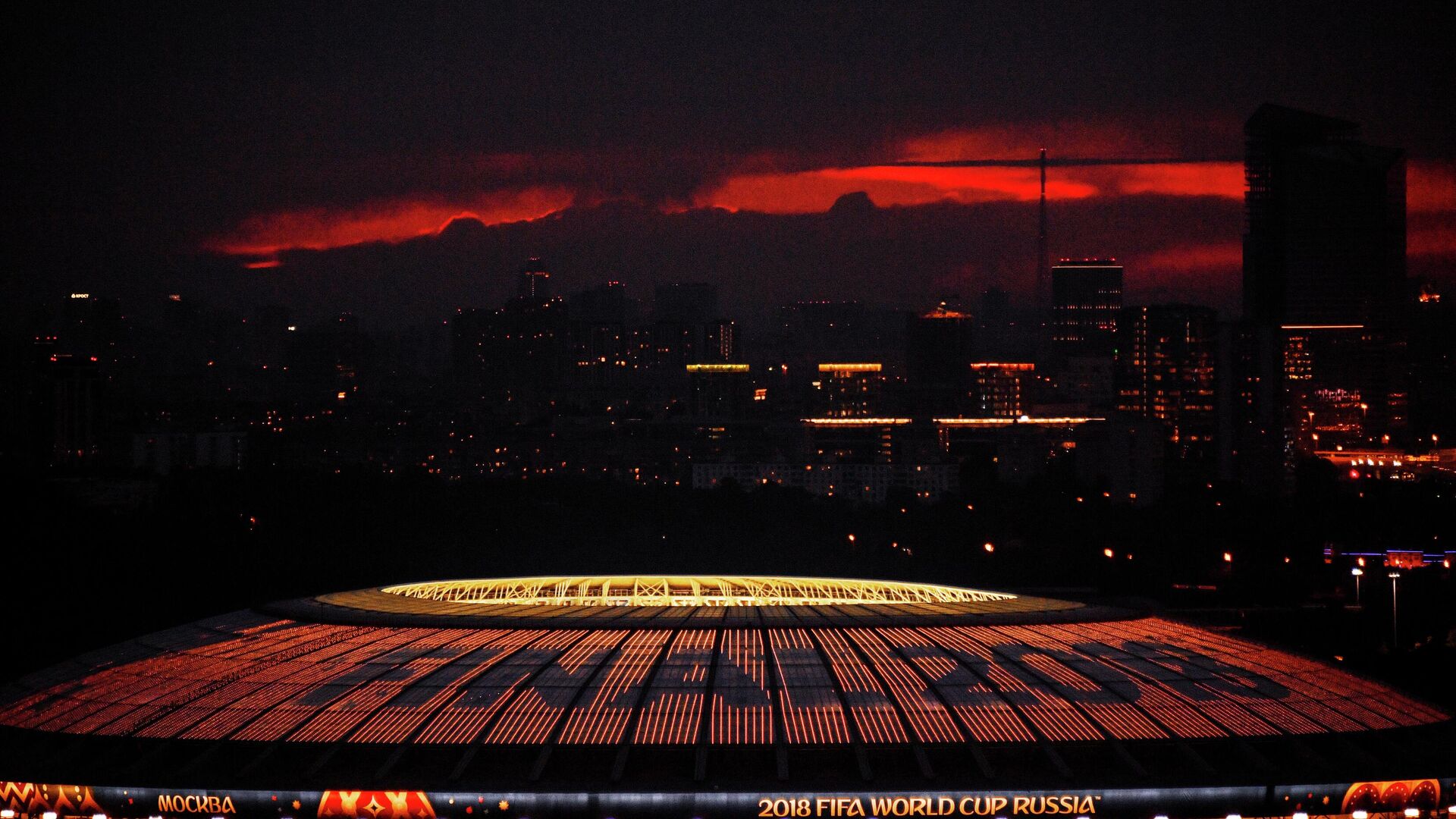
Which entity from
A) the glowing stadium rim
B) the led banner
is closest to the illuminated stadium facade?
the led banner

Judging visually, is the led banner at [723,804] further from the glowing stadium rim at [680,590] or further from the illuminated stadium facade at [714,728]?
the glowing stadium rim at [680,590]

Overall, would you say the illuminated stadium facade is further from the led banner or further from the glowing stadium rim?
the glowing stadium rim

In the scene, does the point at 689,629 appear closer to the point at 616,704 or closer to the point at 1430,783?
the point at 616,704

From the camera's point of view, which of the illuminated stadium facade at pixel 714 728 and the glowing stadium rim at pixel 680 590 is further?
the glowing stadium rim at pixel 680 590

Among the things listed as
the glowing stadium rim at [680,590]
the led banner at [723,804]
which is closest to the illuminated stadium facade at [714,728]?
the led banner at [723,804]

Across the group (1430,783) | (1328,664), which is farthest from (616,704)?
(1328,664)

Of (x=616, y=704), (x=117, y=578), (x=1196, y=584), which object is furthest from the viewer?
(x=1196, y=584)
